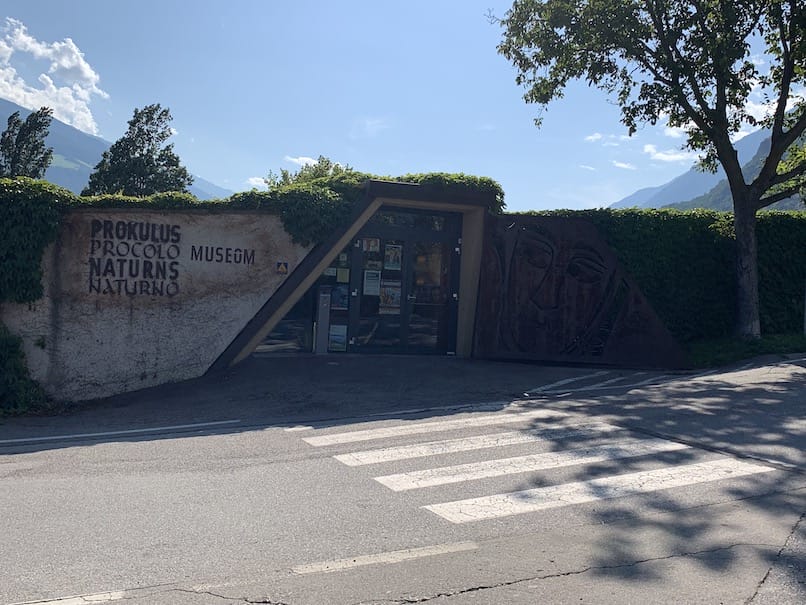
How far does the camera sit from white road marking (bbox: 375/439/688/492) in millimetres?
6053

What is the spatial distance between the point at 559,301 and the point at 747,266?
169 inches

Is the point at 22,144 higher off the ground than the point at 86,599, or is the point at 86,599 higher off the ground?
the point at 22,144

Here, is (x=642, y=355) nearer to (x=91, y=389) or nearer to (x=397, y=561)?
(x=91, y=389)

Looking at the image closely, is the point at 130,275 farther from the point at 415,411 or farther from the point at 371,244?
the point at 415,411

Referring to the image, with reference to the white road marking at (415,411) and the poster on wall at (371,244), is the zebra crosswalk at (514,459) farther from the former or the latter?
the poster on wall at (371,244)

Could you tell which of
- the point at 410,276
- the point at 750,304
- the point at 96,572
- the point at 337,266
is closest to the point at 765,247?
the point at 750,304

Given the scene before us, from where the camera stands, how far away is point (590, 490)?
565cm

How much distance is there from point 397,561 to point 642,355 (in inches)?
472

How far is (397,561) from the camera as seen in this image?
167 inches

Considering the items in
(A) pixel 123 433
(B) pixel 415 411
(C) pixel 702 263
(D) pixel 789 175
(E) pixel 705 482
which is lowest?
(A) pixel 123 433

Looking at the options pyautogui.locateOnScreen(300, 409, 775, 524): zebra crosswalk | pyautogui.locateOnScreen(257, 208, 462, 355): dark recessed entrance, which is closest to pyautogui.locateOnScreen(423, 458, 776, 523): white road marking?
pyautogui.locateOnScreen(300, 409, 775, 524): zebra crosswalk

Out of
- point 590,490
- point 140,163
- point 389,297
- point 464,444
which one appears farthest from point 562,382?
point 140,163

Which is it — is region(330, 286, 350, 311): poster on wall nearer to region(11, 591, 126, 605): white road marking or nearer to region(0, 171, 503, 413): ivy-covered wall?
region(0, 171, 503, 413): ivy-covered wall

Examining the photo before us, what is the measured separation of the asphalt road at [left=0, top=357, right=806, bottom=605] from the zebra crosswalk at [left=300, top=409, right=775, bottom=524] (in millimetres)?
31
